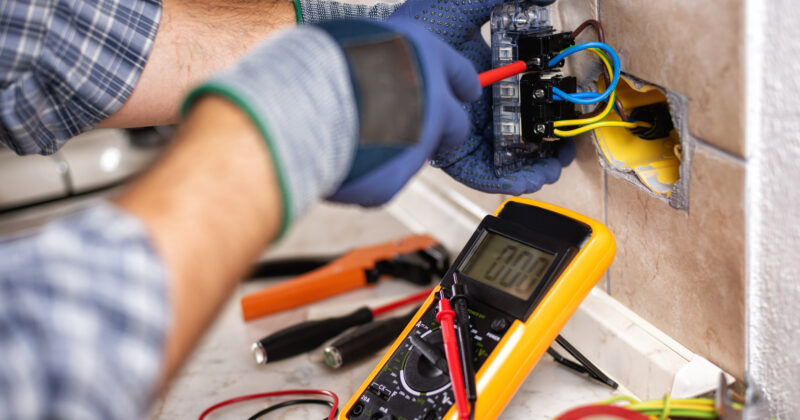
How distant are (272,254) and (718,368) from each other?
2.38 feet

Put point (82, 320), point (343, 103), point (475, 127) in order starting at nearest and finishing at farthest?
point (82, 320) < point (343, 103) < point (475, 127)

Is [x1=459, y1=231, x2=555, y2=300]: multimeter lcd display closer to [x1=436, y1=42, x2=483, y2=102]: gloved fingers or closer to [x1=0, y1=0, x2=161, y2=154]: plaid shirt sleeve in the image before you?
[x1=436, y1=42, x2=483, y2=102]: gloved fingers

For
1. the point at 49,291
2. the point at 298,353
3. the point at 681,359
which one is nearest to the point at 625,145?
the point at 681,359

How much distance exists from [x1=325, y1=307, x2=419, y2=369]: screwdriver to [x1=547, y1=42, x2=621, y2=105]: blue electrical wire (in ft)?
0.97

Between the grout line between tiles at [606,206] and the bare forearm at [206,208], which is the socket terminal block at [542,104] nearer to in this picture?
the grout line between tiles at [606,206]

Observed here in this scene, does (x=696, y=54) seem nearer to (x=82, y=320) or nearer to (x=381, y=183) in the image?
(x=381, y=183)

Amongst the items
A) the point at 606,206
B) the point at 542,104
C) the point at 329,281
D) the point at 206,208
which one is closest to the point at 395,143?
the point at 206,208

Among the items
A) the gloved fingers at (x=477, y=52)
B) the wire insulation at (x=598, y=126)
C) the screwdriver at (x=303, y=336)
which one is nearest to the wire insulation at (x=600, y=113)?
the wire insulation at (x=598, y=126)

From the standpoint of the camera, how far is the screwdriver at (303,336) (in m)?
0.79

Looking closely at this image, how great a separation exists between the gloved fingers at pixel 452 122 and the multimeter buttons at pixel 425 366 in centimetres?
20

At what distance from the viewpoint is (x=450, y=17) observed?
2.32 feet

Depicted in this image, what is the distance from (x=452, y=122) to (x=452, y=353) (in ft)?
0.70

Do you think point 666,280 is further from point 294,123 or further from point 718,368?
point 294,123

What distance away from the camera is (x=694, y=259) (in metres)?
0.62
